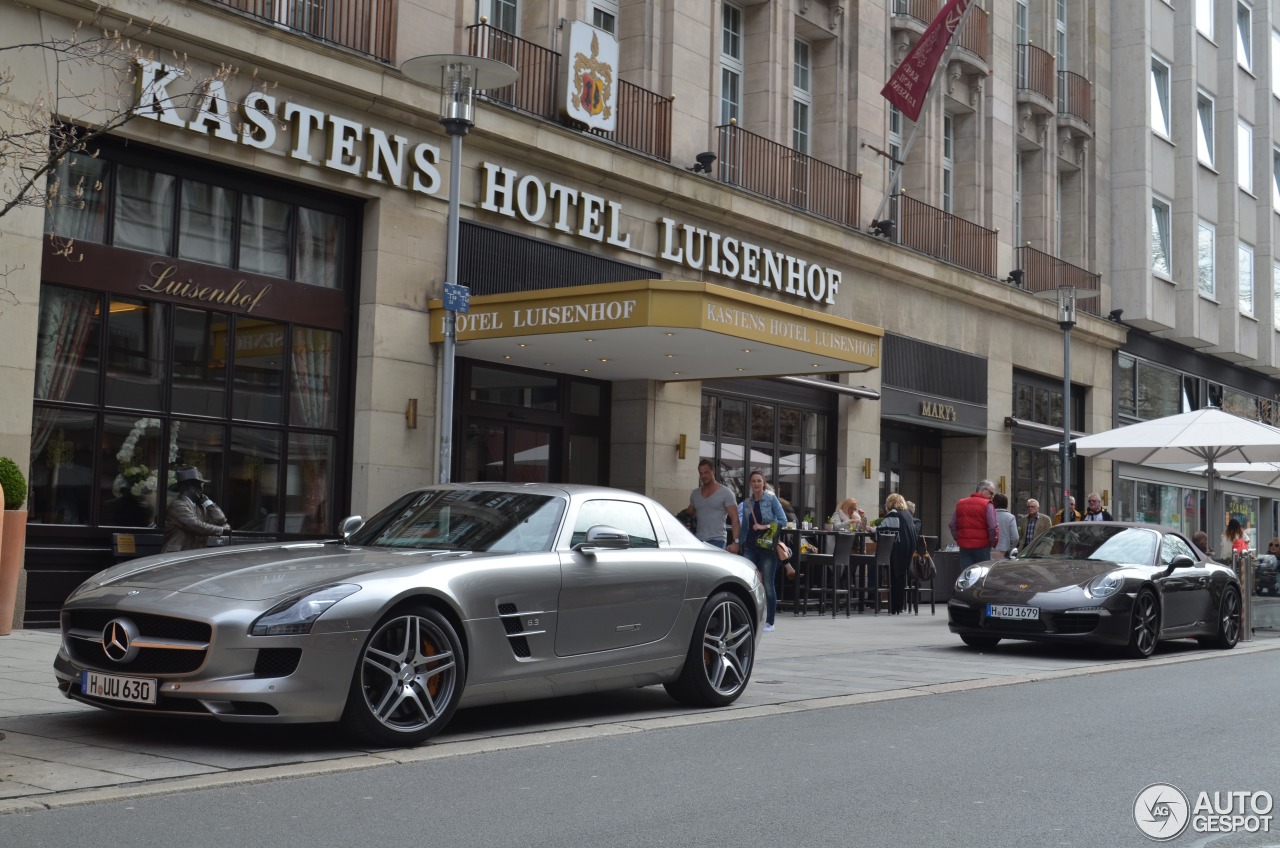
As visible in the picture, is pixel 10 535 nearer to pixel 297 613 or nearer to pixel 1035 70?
pixel 297 613

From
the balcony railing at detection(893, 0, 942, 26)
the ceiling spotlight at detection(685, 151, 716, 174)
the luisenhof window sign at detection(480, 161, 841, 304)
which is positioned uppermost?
the balcony railing at detection(893, 0, 942, 26)

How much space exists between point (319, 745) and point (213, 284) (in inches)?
339

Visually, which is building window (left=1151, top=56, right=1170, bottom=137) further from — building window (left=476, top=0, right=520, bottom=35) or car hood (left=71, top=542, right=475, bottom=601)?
car hood (left=71, top=542, right=475, bottom=601)

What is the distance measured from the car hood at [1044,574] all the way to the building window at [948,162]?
14.7m

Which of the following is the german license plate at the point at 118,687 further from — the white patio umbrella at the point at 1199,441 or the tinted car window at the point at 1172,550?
the white patio umbrella at the point at 1199,441

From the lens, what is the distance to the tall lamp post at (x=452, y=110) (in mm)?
12516

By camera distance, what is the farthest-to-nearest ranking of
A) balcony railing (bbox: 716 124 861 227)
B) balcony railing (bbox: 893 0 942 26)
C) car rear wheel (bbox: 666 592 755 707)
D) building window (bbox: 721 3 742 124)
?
balcony railing (bbox: 893 0 942 26), building window (bbox: 721 3 742 124), balcony railing (bbox: 716 124 861 227), car rear wheel (bbox: 666 592 755 707)

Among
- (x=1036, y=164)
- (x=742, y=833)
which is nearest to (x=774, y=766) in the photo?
(x=742, y=833)

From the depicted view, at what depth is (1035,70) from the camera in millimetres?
30656

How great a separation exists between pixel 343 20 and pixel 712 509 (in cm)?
680

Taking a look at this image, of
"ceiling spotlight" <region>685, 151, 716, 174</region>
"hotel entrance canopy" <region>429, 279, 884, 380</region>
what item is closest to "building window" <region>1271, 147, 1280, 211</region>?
"ceiling spotlight" <region>685, 151, 716, 174</region>

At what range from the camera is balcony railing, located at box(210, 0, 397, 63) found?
15.5m

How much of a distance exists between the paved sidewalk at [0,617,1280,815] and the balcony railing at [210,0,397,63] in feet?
22.5

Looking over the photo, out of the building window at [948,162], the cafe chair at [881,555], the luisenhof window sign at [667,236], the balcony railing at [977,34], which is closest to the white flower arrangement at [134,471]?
the luisenhof window sign at [667,236]
